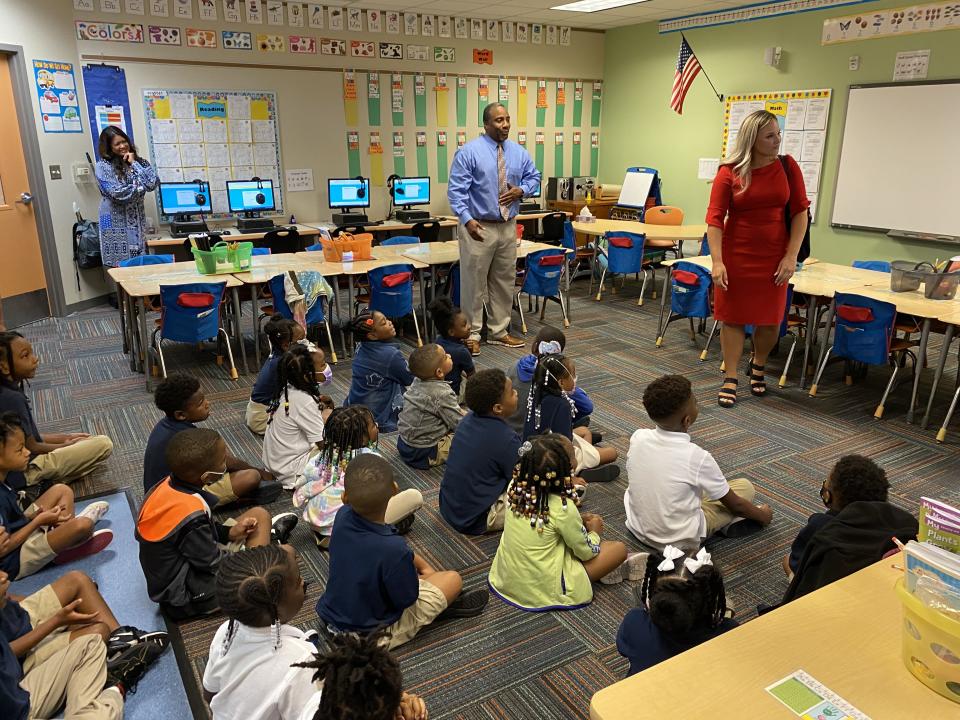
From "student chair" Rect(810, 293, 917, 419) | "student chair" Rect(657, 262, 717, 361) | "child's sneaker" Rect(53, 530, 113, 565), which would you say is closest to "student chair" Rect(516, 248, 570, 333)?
"student chair" Rect(657, 262, 717, 361)

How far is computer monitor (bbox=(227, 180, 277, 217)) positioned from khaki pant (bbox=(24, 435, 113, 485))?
453cm

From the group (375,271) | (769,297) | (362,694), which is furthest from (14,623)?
(769,297)

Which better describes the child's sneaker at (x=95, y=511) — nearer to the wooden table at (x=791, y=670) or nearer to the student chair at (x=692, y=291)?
the wooden table at (x=791, y=670)

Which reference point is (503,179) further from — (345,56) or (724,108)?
(724,108)

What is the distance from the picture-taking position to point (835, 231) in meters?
7.42

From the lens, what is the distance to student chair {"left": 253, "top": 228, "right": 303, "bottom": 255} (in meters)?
6.95

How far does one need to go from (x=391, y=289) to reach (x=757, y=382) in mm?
2694

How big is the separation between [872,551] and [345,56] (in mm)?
7816

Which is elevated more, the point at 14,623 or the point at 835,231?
the point at 835,231

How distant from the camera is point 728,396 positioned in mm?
4488

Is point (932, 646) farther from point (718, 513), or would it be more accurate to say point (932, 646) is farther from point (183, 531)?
point (183, 531)

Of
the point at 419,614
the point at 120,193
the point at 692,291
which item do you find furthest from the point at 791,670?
the point at 120,193

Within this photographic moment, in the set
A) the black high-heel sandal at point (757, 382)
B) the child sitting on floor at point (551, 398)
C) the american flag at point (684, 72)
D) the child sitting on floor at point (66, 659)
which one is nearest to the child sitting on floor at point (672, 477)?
the child sitting on floor at point (551, 398)

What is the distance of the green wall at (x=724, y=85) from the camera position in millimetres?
6820
